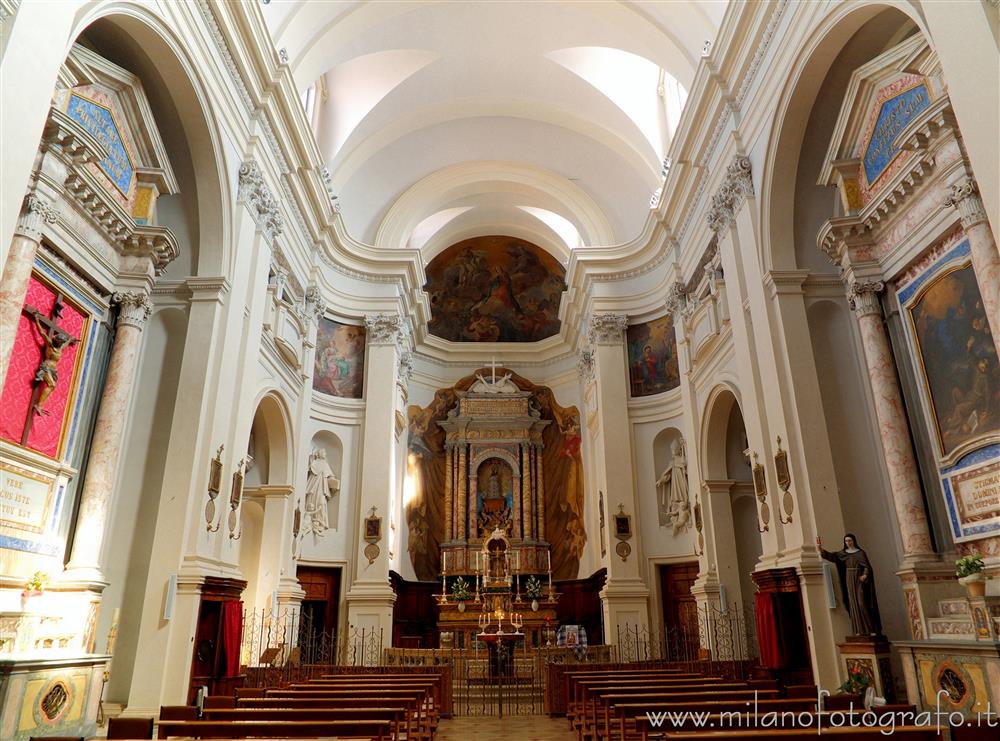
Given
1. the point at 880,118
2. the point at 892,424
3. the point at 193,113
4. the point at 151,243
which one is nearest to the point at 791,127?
the point at 880,118

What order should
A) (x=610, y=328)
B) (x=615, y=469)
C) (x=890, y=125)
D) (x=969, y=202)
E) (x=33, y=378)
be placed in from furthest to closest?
(x=610, y=328), (x=615, y=469), (x=890, y=125), (x=33, y=378), (x=969, y=202)

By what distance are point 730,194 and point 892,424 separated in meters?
4.65

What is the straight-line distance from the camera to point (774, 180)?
984 centimetres

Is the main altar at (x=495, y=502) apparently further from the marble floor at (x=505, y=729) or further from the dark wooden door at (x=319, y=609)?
the marble floor at (x=505, y=729)

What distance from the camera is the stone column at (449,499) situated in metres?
20.1

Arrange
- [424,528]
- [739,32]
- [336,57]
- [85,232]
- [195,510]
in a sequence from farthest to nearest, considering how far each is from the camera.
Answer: [424,528] → [336,57] → [739,32] → [195,510] → [85,232]

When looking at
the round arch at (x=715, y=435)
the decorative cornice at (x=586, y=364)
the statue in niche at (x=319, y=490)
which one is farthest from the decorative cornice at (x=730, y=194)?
the statue in niche at (x=319, y=490)

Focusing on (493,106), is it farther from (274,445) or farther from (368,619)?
(368,619)

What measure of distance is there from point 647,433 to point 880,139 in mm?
9094

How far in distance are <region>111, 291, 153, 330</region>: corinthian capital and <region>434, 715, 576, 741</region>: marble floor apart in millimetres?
6142

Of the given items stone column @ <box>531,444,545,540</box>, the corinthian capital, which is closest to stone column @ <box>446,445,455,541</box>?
stone column @ <box>531,444,545,540</box>

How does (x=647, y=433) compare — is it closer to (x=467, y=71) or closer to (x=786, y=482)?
(x=786, y=482)

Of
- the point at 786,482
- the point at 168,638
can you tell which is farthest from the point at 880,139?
the point at 168,638

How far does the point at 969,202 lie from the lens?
6727 millimetres
